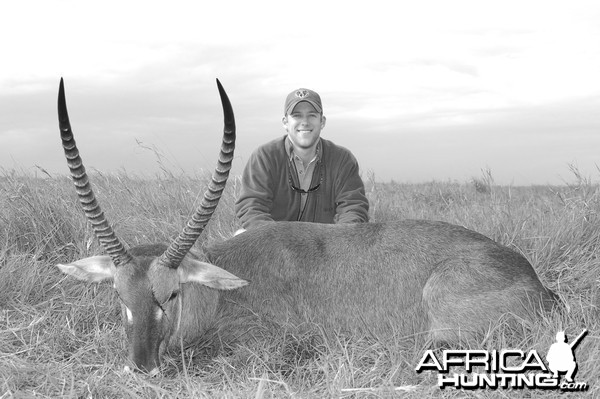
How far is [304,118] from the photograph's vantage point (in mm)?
7281

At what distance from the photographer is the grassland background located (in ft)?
13.8

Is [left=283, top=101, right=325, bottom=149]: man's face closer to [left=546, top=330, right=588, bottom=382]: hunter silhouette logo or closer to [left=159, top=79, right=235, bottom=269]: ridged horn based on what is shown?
[left=159, top=79, right=235, bottom=269]: ridged horn

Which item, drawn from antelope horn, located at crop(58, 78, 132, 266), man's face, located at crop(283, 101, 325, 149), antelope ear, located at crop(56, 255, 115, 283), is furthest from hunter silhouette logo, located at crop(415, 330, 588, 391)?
man's face, located at crop(283, 101, 325, 149)

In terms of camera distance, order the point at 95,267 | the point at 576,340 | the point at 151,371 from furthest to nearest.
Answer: the point at 95,267
the point at 151,371
the point at 576,340

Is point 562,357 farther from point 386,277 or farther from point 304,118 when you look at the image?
point 304,118

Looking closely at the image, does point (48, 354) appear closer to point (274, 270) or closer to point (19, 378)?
point (19, 378)

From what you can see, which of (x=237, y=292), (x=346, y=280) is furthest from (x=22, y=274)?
(x=346, y=280)

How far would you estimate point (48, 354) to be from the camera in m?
5.16

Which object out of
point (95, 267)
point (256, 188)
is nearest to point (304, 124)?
point (256, 188)

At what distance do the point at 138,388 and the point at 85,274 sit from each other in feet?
3.81

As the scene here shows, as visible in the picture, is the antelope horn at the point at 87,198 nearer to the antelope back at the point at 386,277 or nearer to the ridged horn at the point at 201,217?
the ridged horn at the point at 201,217

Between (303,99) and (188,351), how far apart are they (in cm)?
333

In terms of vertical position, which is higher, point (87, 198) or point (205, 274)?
point (87, 198)

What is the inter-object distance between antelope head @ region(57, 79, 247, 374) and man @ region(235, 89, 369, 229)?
224 centimetres
